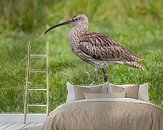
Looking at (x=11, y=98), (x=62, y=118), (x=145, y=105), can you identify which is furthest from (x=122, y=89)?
(x=11, y=98)

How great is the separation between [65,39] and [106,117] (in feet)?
7.05

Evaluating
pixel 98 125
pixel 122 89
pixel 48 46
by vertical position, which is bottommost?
pixel 98 125

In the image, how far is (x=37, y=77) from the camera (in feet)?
21.8

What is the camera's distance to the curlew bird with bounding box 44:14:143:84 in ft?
21.0

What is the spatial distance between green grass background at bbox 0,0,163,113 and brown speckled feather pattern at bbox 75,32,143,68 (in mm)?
116

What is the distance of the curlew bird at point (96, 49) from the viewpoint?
21.0 ft

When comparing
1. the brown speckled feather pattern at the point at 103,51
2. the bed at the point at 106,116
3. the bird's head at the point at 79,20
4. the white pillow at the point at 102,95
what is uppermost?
the bird's head at the point at 79,20

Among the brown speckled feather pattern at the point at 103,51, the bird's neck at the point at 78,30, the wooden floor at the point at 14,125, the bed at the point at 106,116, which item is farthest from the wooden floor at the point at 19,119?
the bed at the point at 106,116

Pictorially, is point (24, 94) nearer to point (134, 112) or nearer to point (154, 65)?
point (154, 65)

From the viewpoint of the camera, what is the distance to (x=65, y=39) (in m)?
6.69

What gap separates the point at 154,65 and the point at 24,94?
1.79 metres

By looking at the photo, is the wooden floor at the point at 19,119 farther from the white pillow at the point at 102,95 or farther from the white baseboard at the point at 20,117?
the white pillow at the point at 102,95

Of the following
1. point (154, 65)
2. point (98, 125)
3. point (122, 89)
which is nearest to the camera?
point (98, 125)

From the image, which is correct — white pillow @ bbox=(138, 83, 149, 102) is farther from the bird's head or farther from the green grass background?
the bird's head
